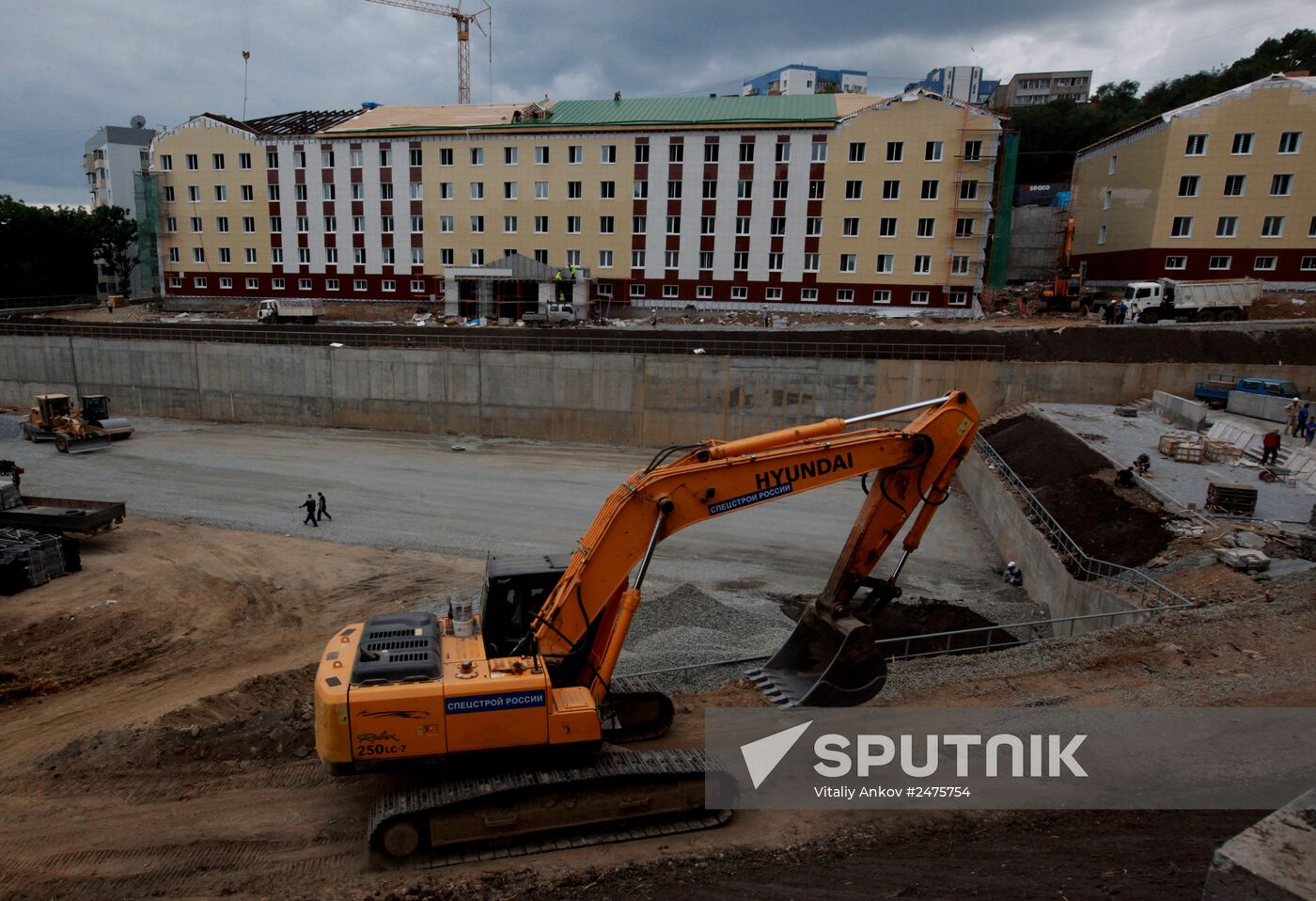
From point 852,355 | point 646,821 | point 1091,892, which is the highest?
point 852,355

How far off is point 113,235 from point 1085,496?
6731 centimetres

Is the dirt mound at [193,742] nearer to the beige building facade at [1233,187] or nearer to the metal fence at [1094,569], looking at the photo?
the metal fence at [1094,569]

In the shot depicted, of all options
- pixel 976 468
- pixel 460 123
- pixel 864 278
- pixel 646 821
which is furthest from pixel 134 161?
pixel 646 821

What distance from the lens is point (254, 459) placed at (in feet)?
98.8

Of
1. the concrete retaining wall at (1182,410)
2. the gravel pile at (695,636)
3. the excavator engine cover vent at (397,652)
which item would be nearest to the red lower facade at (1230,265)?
the concrete retaining wall at (1182,410)

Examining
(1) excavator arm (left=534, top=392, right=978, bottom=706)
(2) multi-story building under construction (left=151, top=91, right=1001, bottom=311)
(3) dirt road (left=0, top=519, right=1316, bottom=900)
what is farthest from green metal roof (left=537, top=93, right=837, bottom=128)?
(1) excavator arm (left=534, top=392, right=978, bottom=706)

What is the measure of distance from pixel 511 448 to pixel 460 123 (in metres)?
26.3

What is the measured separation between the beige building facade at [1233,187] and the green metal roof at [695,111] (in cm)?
1733

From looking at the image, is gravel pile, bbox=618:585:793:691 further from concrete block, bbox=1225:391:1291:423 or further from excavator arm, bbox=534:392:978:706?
concrete block, bbox=1225:391:1291:423

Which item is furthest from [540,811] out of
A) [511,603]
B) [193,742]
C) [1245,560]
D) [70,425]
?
[70,425]

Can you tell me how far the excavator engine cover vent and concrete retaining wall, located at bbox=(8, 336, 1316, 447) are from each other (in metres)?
26.3

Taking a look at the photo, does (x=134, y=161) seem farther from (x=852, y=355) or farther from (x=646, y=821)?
(x=646, y=821)

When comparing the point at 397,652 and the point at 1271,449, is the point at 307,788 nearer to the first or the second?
the point at 397,652

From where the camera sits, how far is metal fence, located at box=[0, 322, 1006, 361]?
34.2m
